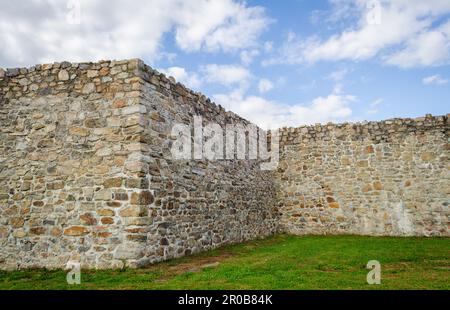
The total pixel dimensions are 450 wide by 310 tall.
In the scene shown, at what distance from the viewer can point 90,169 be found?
25.8 ft

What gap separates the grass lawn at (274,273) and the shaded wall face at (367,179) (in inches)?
158

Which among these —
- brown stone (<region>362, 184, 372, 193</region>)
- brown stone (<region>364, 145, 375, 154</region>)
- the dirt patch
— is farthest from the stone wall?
brown stone (<region>364, 145, 375, 154</region>)

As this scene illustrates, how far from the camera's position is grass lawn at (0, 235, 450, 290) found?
5.80 m

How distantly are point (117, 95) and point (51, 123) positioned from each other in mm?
1677

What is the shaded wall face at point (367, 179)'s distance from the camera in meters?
13.4

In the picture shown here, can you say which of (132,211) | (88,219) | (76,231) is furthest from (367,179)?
(76,231)

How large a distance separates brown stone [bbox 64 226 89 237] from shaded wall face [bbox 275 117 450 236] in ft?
31.3

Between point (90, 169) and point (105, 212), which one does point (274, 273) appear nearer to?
point (105, 212)

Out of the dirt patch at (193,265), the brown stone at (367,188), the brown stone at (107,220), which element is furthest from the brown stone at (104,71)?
the brown stone at (367,188)

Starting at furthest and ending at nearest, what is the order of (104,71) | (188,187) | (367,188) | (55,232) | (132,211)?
(367,188) < (188,187) < (104,71) < (55,232) < (132,211)

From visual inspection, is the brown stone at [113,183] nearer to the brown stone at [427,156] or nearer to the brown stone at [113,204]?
the brown stone at [113,204]

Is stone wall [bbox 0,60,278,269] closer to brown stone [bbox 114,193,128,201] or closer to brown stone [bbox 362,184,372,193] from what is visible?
brown stone [bbox 114,193,128,201]

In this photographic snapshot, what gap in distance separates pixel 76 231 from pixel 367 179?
10701 millimetres
